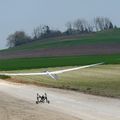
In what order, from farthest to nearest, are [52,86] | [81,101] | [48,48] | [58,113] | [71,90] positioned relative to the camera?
1. [48,48]
2. [52,86]
3. [71,90]
4. [81,101]
5. [58,113]

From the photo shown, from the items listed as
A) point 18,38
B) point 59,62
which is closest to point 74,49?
point 59,62

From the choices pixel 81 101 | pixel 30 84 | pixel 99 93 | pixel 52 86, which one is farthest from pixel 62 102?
pixel 30 84

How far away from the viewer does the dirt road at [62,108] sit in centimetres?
1783

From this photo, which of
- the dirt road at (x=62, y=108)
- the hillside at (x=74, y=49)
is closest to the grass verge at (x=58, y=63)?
the hillside at (x=74, y=49)

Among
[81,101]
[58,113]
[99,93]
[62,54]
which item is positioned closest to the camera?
[58,113]

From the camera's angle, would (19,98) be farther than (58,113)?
Yes

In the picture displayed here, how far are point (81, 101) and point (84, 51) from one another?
192ft

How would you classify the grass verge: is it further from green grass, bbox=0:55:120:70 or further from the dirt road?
the dirt road

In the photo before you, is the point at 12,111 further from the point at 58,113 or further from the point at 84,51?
the point at 84,51

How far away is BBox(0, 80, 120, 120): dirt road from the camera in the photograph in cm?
1783

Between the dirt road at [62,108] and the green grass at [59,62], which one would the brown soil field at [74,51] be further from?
the dirt road at [62,108]

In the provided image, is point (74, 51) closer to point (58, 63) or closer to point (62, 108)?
point (58, 63)

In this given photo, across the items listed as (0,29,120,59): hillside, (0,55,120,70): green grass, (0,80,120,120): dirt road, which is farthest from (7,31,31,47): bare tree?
(0,80,120,120): dirt road

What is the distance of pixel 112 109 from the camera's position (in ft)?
63.0
